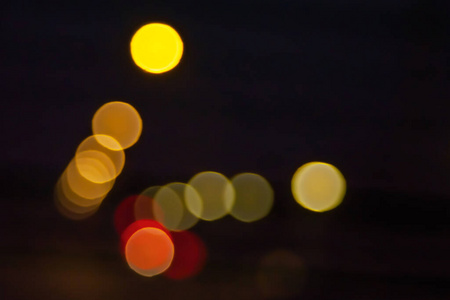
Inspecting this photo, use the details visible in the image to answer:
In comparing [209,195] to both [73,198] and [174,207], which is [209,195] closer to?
[174,207]

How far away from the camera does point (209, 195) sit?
308 cm

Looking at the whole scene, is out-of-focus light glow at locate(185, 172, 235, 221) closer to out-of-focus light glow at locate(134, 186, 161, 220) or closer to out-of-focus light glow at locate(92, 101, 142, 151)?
out-of-focus light glow at locate(134, 186, 161, 220)

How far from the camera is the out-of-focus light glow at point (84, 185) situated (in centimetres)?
303

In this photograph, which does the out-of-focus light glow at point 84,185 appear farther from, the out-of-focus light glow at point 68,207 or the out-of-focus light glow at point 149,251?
the out-of-focus light glow at point 149,251

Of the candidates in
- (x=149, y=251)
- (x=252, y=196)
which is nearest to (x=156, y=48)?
(x=252, y=196)

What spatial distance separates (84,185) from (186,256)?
638 mm

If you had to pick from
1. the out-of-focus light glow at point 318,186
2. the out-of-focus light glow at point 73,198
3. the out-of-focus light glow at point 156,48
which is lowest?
the out-of-focus light glow at point 73,198

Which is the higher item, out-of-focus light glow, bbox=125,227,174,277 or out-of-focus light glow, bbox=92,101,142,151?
out-of-focus light glow, bbox=92,101,142,151

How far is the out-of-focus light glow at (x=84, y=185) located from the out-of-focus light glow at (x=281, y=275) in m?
0.87

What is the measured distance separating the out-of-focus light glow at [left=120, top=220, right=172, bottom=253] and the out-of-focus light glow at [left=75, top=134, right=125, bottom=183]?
10.4 inches

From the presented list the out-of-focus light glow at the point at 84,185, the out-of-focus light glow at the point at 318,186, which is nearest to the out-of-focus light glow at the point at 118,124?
the out-of-focus light glow at the point at 84,185

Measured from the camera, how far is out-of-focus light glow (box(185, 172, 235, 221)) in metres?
3.07

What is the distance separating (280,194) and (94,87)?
3.59 ft

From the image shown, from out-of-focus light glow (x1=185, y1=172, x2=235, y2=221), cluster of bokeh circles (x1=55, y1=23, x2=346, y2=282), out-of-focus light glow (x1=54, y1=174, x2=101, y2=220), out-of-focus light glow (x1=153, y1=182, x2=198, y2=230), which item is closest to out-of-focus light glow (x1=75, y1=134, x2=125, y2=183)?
cluster of bokeh circles (x1=55, y1=23, x2=346, y2=282)
